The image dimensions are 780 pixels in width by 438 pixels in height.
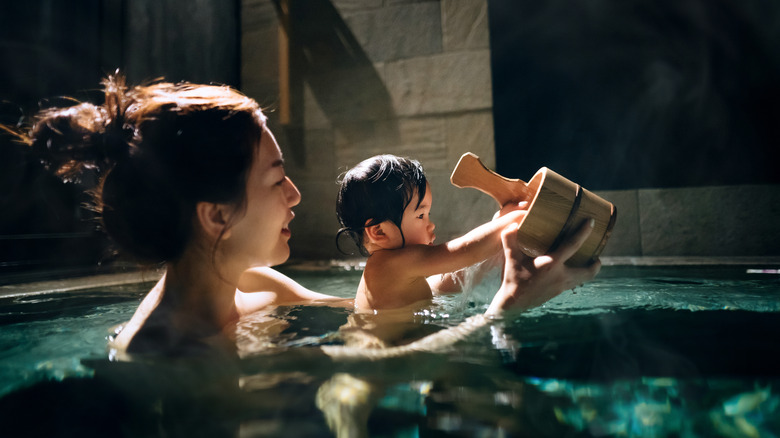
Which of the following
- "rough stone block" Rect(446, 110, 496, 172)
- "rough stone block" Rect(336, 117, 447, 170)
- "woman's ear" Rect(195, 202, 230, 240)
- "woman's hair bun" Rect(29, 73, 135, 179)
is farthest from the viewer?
"rough stone block" Rect(336, 117, 447, 170)

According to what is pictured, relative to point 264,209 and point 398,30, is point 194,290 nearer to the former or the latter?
point 264,209

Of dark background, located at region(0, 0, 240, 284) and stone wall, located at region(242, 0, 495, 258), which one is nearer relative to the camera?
dark background, located at region(0, 0, 240, 284)

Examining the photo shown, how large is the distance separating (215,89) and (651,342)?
1.69 meters

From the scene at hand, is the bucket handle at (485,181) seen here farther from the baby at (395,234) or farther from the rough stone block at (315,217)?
the rough stone block at (315,217)

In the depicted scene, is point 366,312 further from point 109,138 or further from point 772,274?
point 772,274

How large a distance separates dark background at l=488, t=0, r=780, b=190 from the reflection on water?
3.53 m

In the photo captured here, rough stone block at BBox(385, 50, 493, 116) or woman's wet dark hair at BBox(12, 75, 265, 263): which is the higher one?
rough stone block at BBox(385, 50, 493, 116)

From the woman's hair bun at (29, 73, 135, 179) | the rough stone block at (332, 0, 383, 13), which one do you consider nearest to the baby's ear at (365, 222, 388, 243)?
the woman's hair bun at (29, 73, 135, 179)

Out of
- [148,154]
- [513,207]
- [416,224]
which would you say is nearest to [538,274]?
[513,207]

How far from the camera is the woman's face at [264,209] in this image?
1.74 meters

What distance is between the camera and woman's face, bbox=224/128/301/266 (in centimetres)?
174

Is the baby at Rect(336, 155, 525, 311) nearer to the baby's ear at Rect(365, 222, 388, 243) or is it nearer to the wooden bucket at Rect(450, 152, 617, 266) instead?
the baby's ear at Rect(365, 222, 388, 243)

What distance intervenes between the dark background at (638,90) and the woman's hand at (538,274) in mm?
4015

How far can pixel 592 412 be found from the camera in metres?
1.07
